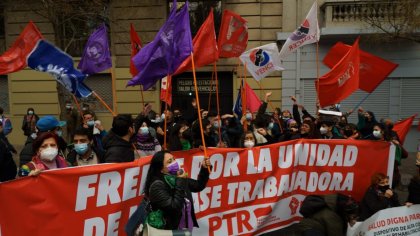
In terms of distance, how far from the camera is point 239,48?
7945mm

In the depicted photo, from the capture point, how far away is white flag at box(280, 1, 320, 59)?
7586 mm

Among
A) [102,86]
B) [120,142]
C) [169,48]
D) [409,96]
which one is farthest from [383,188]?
[102,86]

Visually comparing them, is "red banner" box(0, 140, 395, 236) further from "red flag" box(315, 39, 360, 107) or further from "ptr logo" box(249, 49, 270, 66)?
"ptr logo" box(249, 49, 270, 66)

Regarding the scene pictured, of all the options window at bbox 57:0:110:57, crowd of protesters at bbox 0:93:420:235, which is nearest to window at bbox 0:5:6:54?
window at bbox 57:0:110:57

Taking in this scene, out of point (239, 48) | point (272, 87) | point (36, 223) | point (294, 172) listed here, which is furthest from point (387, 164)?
point (272, 87)

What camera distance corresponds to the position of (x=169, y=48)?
4477 mm

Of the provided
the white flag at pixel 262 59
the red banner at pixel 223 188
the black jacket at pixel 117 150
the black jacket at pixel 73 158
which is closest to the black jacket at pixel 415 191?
the red banner at pixel 223 188

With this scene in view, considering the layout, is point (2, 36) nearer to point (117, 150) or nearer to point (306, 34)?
point (306, 34)

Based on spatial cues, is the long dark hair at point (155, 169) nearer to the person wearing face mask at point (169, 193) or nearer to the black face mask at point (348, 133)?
the person wearing face mask at point (169, 193)

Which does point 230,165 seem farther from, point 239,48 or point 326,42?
point 326,42

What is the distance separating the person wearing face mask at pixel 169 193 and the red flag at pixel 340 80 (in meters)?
4.00

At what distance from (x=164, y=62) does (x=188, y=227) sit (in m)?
2.03

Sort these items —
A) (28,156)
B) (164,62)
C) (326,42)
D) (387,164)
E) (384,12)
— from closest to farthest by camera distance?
(28,156) → (164,62) → (387,164) → (384,12) → (326,42)

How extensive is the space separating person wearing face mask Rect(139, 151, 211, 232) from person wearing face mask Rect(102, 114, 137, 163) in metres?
1.08
